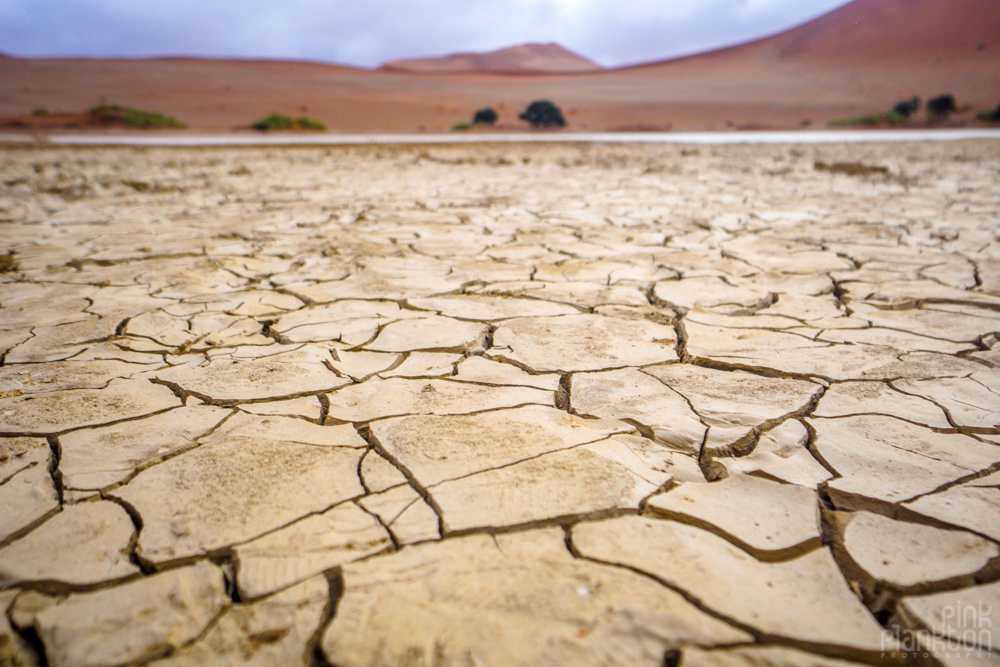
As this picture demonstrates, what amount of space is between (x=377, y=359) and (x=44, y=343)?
110cm

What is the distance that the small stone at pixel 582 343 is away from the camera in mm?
1768

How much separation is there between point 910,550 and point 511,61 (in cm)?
7689

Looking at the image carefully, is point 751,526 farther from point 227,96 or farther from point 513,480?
point 227,96

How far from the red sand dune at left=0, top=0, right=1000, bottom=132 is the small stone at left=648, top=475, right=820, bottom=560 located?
56.0 ft

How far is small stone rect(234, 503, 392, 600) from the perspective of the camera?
36.8 inches

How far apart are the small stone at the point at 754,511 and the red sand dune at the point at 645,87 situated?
17083 mm

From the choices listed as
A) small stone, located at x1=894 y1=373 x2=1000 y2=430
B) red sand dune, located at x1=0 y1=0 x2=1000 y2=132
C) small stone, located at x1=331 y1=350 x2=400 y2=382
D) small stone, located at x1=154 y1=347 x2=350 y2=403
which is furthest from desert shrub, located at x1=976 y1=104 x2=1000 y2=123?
small stone, located at x1=154 y1=347 x2=350 y2=403

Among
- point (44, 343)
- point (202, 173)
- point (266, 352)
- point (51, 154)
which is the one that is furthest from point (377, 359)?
point (51, 154)

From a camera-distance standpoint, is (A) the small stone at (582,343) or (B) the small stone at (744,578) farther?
(A) the small stone at (582,343)

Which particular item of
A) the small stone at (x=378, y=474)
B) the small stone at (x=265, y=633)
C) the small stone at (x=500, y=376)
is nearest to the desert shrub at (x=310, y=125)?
Result: the small stone at (x=500, y=376)

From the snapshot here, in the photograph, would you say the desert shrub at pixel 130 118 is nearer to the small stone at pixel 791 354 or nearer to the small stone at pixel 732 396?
the small stone at pixel 791 354

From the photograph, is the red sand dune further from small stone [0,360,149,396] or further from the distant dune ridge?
the distant dune ridge

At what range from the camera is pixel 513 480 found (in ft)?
3.88

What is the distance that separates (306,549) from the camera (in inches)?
39.2
